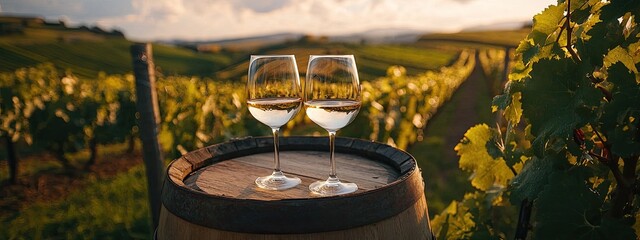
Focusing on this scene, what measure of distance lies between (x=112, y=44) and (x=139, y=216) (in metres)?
48.9

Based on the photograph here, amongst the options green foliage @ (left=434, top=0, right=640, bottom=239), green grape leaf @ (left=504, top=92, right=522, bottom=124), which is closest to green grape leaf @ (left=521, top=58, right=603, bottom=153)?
green foliage @ (left=434, top=0, right=640, bottom=239)

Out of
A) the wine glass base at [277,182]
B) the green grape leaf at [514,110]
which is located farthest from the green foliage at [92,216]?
the green grape leaf at [514,110]

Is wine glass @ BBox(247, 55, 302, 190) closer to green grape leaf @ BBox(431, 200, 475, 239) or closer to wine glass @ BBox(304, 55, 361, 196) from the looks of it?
wine glass @ BBox(304, 55, 361, 196)

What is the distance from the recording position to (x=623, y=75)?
1272mm

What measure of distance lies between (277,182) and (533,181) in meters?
0.89

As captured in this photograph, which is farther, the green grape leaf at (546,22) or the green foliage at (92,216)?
the green foliage at (92,216)

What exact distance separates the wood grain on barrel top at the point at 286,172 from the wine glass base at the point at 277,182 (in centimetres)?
2

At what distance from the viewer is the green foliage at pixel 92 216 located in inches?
189

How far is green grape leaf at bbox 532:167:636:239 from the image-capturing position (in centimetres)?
134

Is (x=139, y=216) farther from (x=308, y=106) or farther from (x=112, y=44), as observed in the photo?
(x=112, y=44)

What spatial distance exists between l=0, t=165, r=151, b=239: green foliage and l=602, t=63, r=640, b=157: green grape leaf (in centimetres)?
430

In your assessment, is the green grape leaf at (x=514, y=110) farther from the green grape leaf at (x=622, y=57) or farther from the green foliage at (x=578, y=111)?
the green grape leaf at (x=622, y=57)

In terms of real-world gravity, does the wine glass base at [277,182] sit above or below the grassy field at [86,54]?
above

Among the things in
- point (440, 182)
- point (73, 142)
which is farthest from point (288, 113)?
point (73, 142)
